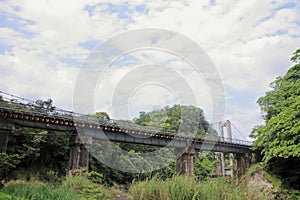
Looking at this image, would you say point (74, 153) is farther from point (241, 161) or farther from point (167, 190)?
point (241, 161)

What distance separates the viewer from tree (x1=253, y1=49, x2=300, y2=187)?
18156 mm

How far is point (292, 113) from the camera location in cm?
1830

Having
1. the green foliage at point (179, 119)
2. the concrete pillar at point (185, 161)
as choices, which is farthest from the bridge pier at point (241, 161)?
the concrete pillar at point (185, 161)

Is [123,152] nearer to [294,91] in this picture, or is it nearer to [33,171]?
[33,171]

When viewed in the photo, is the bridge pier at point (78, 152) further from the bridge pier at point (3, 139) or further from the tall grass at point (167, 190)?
the tall grass at point (167, 190)

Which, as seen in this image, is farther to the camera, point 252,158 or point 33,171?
point 252,158

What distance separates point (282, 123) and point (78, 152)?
16.2m

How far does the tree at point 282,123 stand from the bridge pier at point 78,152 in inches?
592

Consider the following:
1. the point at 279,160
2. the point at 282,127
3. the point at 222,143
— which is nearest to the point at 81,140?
the point at 282,127

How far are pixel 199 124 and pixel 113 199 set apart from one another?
43190 millimetres

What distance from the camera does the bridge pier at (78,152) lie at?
75.0ft

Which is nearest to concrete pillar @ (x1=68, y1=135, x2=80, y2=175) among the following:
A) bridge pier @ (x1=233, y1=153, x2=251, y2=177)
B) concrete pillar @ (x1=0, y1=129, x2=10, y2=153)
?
concrete pillar @ (x1=0, y1=129, x2=10, y2=153)

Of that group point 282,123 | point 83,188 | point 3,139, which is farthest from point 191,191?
point 3,139

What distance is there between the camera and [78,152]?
75.8 feet
